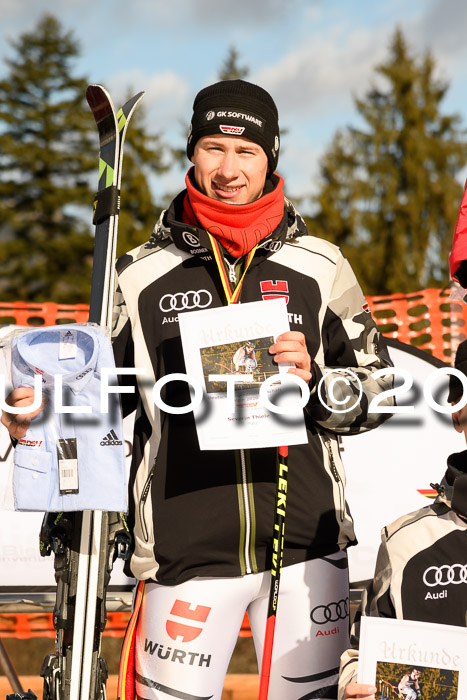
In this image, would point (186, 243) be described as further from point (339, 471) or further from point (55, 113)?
point (55, 113)

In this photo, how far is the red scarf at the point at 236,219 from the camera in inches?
104

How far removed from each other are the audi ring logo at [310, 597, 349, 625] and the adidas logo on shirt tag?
0.76 m

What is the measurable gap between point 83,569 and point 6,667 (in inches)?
67.5

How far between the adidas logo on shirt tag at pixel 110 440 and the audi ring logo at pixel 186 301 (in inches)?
15.7

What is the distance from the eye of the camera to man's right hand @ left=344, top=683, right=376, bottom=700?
2.04m

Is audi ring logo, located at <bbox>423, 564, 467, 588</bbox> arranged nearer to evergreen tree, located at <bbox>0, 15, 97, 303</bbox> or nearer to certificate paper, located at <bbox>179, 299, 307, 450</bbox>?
certificate paper, located at <bbox>179, 299, 307, 450</bbox>

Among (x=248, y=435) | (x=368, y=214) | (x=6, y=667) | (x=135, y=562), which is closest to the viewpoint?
(x=248, y=435)

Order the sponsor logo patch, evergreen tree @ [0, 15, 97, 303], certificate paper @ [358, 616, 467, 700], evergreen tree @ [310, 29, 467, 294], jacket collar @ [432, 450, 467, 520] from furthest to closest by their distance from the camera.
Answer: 1. evergreen tree @ [0, 15, 97, 303]
2. evergreen tree @ [310, 29, 467, 294]
3. the sponsor logo patch
4. jacket collar @ [432, 450, 467, 520]
5. certificate paper @ [358, 616, 467, 700]

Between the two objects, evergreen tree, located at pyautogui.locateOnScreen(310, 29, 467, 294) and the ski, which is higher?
evergreen tree, located at pyautogui.locateOnScreen(310, 29, 467, 294)

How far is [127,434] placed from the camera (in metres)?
4.33

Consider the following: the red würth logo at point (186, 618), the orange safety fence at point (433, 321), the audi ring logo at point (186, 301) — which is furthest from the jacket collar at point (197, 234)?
the orange safety fence at point (433, 321)

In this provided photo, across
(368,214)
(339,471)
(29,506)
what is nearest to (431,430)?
(339,471)

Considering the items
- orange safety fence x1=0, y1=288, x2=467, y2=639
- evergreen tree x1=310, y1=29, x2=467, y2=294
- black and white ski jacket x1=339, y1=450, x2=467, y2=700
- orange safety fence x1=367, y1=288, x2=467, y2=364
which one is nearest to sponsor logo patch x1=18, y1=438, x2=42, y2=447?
black and white ski jacket x1=339, y1=450, x2=467, y2=700

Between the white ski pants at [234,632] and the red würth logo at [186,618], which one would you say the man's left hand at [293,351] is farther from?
the red würth logo at [186,618]
